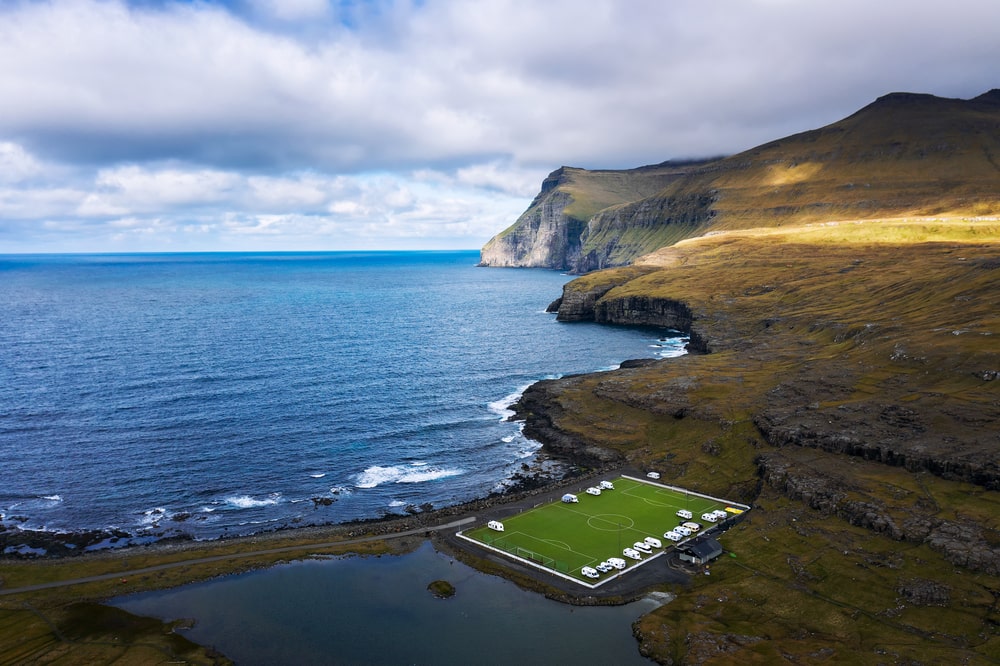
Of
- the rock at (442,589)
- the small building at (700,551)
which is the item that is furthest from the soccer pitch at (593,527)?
the rock at (442,589)

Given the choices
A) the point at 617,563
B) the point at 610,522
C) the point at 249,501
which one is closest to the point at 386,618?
the point at 617,563

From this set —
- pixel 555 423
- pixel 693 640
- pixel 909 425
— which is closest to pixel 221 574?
pixel 693 640

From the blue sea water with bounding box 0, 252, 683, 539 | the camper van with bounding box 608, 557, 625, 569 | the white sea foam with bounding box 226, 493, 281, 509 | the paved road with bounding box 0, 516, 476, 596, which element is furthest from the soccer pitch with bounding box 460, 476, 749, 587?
the white sea foam with bounding box 226, 493, 281, 509

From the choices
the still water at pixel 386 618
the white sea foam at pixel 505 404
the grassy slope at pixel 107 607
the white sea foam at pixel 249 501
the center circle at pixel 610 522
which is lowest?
the still water at pixel 386 618

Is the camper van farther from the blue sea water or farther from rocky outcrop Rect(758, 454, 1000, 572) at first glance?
the blue sea water

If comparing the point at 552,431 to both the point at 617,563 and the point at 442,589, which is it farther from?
the point at 442,589

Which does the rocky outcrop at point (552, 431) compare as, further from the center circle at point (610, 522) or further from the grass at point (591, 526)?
the center circle at point (610, 522)
